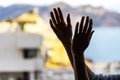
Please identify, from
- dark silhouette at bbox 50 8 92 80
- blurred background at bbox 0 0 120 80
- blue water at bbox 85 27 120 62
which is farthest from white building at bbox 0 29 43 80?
dark silhouette at bbox 50 8 92 80

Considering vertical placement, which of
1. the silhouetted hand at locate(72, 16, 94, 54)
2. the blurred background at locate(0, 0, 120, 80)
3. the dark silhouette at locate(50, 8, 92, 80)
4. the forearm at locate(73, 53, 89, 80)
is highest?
the blurred background at locate(0, 0, 120, 80)

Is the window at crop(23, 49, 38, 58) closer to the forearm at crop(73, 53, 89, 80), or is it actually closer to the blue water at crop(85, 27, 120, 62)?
the blue water at crop(85, 27, 120, 62)

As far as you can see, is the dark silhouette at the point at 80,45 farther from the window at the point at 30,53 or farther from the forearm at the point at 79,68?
the window at the point at 30,53

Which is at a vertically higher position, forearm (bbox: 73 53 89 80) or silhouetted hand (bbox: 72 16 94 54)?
silhouetted hand (bbox: 72 16 94 54)

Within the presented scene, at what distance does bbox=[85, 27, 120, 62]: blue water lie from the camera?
1705mm

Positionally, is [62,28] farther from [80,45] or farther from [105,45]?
[105,45]

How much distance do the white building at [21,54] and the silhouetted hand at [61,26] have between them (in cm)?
324

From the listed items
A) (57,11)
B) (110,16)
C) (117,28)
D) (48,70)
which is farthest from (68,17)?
(48,70)

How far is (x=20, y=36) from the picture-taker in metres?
5.01

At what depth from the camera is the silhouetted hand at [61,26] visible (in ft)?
3.82

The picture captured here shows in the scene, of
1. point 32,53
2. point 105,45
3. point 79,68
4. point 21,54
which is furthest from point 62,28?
point 32,53

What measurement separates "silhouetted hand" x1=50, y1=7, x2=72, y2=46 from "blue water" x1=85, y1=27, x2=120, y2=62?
14.9 inches

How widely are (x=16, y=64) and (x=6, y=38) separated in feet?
0.90

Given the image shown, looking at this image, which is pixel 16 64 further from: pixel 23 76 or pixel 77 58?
pixel 77 58
